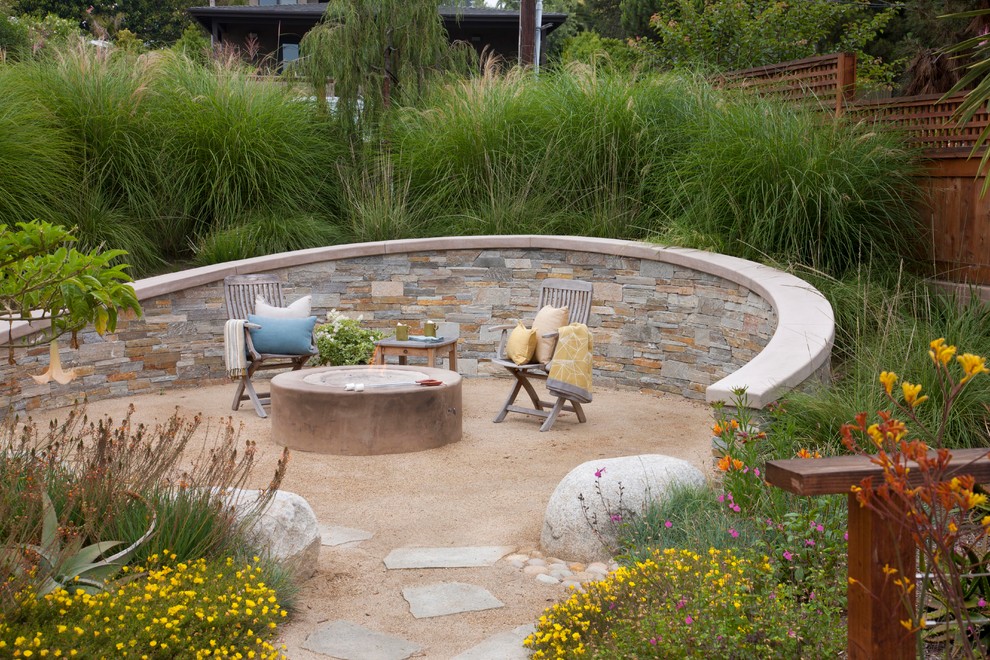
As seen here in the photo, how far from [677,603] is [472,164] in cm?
698

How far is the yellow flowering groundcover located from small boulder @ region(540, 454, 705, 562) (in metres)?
1.39

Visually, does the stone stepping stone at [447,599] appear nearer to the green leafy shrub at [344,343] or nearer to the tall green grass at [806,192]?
the green leafy shrub at [344,343]

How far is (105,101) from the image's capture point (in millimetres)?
9125

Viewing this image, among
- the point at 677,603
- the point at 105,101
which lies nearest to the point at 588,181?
the point at 105,101

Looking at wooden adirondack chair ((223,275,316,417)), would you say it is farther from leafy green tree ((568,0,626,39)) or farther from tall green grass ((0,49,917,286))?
leafy green tree ((568,0,626,39))

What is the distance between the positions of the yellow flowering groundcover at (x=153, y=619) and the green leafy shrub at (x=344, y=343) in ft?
15.2

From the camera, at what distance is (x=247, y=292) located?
8.01 metres

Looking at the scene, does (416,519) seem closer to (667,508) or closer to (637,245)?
(667,508)

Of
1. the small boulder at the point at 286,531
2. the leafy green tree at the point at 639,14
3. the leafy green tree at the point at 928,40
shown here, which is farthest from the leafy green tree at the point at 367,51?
the leafy green tree at the point at 639,14

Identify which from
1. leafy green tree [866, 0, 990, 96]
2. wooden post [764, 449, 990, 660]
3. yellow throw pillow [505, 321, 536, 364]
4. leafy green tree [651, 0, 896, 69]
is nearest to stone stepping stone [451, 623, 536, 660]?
wooden post [764, 449, 990, 660]

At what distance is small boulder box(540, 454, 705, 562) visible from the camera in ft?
13.9

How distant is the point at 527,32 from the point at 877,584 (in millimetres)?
12286

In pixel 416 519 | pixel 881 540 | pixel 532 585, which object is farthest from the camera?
pixel 416 519

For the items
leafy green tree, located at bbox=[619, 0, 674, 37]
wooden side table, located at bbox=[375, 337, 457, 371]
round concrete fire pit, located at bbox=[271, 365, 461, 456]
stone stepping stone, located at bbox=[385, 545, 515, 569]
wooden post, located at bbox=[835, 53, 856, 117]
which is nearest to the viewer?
stone stepping stone, located at bbox=[385, 545, 515, 569]
